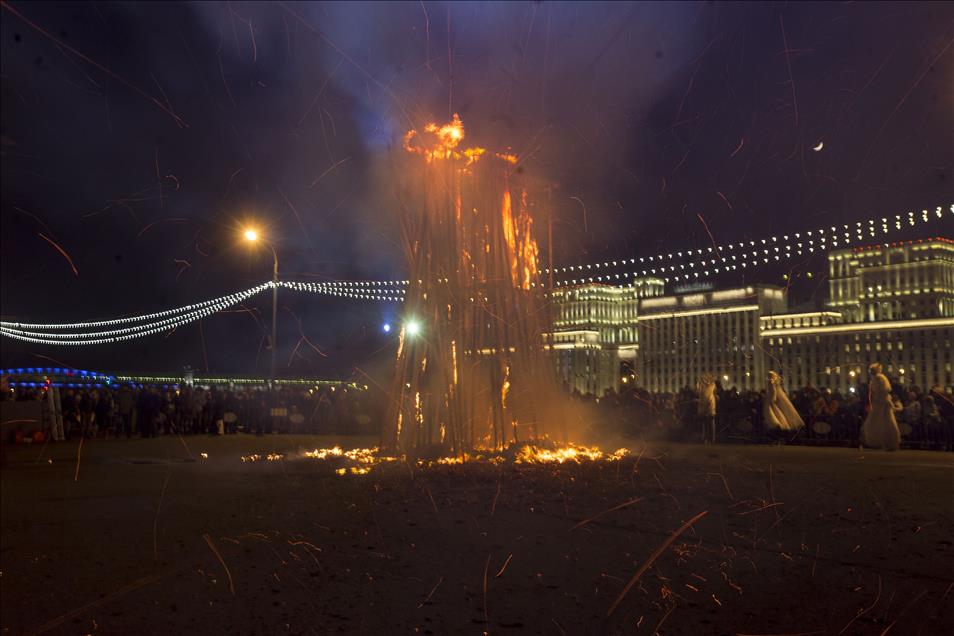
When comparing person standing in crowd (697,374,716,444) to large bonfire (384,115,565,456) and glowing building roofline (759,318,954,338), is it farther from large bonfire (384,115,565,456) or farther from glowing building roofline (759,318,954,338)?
glowing building roofline (759,318,954,338)

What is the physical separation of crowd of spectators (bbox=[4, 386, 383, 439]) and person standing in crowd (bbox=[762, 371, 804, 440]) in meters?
10.4

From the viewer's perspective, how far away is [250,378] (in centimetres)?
7012

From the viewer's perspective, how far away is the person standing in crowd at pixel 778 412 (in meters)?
19.3

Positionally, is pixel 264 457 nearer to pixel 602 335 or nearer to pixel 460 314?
pixel 460 314

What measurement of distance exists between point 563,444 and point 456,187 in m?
4.30

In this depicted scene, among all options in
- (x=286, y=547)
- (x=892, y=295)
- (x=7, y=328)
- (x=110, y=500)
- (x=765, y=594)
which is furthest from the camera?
(x=892, y=295)

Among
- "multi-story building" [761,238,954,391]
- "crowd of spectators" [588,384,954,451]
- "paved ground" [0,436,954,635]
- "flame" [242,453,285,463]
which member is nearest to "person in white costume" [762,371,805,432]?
"crowd of spectators" [588,384,954,451]

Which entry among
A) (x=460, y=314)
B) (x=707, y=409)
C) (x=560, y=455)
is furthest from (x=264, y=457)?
(x=707, y=409)

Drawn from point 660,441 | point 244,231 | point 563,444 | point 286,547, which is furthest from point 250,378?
point 286,547

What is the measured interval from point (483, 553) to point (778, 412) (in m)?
14.3

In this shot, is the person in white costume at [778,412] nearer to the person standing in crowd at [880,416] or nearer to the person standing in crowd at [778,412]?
the person standing in crowd at [778,412]

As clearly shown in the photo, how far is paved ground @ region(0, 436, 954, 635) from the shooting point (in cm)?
511

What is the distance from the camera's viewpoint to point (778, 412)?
1947cm

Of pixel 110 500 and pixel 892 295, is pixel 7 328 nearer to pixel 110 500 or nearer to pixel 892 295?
pixel 110 500
